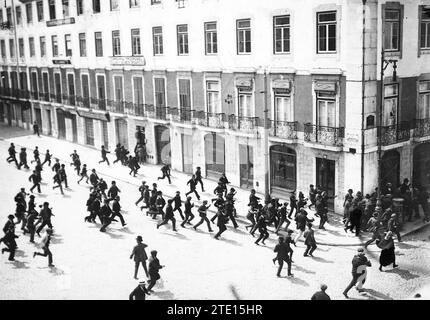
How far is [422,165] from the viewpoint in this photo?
26500 millimetres

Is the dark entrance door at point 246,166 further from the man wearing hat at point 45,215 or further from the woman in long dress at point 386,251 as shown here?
the woman in long dress at point 386,251

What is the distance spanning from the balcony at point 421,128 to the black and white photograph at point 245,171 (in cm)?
11

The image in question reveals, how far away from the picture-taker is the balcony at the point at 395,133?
23859mm

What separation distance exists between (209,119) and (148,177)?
5626 mm

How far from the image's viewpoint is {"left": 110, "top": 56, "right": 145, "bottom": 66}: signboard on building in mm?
35719

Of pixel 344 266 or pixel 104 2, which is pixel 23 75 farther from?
pixel 344 266

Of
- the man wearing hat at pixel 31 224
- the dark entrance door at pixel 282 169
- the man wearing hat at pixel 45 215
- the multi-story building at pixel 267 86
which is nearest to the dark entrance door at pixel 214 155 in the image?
the multi-story building at pixel 267 86

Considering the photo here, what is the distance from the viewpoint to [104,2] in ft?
126

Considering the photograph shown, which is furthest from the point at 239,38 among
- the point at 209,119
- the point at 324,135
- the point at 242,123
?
the point at 324,135

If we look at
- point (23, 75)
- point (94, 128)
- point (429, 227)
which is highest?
point (23, 75)

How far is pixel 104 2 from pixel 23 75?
19490 millimetres

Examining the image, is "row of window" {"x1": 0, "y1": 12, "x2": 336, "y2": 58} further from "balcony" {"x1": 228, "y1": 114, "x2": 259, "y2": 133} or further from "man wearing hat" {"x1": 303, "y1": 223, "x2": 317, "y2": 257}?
"man wearing hat" {"x1": 303, "y1": 223, "x2": 317, "y2": 257}

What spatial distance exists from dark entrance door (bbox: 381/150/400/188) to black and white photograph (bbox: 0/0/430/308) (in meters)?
0.10
